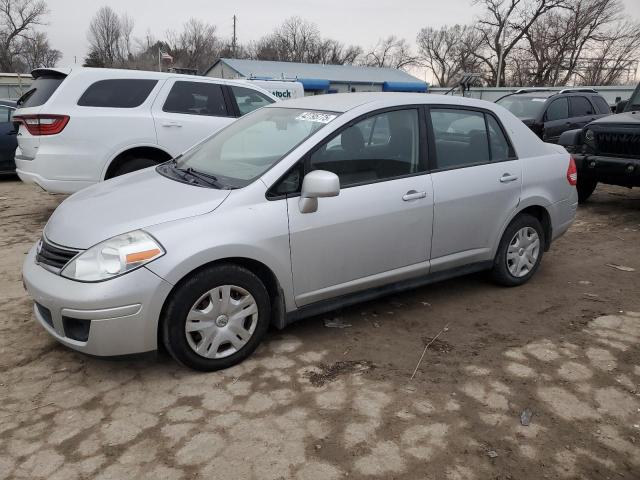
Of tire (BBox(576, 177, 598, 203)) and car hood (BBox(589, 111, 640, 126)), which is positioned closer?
car hood (BBox(589, 111, 640, 126))

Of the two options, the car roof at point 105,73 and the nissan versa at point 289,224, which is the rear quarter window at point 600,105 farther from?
the car roof at point 105,73

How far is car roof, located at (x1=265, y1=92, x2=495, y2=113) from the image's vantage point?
12.2 ft

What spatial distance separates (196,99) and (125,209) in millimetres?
Result: 4065

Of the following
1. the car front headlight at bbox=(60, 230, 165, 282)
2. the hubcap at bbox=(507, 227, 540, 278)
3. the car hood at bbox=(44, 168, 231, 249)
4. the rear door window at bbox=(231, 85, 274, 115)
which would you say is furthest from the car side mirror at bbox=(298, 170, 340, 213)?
the rear door window at bbox=(231, 85, 274, 115)

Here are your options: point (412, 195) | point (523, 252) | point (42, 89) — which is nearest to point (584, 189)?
point (523, 252)

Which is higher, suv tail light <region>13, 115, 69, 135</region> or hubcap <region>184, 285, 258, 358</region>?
suv tail light <region>13, 115, 69, 135</region>

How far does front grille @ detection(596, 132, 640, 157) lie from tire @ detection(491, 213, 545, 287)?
10.5 feet

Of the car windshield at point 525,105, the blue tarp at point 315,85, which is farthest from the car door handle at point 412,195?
the blue tarp at point 315,85

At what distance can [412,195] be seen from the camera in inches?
145

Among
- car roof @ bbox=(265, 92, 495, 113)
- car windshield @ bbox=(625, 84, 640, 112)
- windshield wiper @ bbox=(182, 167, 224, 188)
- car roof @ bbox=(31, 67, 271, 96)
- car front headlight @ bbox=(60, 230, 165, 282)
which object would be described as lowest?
car front headlight @ bbox=(60, 230, 165, 282)

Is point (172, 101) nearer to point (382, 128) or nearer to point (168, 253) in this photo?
point (382, 128)

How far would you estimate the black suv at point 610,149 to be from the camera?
673 centimetres

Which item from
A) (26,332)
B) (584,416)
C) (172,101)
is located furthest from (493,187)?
(172,101)

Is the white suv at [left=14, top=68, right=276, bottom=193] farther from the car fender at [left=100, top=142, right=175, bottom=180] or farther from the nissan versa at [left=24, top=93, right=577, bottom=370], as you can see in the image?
the nissan versa at [left=24, top=93, right=577, bottom=370]
